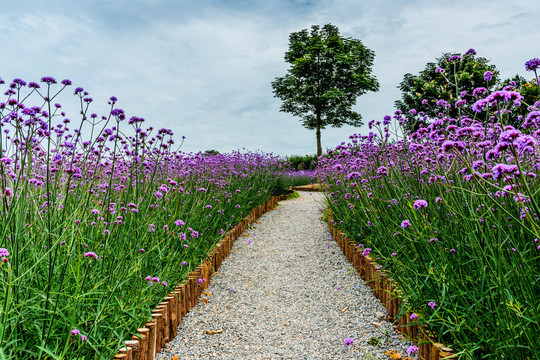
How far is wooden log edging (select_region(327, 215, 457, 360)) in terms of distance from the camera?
2.37 metres

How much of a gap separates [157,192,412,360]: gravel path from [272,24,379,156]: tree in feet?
66.9

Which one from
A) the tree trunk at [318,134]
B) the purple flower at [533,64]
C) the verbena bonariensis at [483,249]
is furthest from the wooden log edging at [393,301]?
the tree trunk at [318,134]

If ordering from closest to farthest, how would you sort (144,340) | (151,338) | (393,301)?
1. (144,340)
2. (151,338)
3. (393,301)

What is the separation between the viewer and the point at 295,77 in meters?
26.9

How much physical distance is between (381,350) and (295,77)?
25.7m

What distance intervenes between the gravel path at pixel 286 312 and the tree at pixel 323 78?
2038 cm

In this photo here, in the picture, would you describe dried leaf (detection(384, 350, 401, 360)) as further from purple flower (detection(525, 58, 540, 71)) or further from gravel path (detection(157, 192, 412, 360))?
purple flower (detection(525, 58, 540, 71))

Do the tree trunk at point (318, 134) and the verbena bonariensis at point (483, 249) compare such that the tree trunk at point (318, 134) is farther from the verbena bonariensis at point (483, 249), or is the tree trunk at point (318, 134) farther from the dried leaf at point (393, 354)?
the dried leaf at point (393, 354)


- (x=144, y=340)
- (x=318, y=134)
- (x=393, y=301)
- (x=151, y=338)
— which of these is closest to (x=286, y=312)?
(x=393, y=301)

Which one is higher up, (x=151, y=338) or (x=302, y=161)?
(x=302, y=161)

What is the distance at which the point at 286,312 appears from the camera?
3812mm

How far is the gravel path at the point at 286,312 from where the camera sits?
3.01 m

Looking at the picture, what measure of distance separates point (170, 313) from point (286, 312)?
4.22 ft

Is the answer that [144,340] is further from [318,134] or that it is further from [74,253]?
[318,134]
